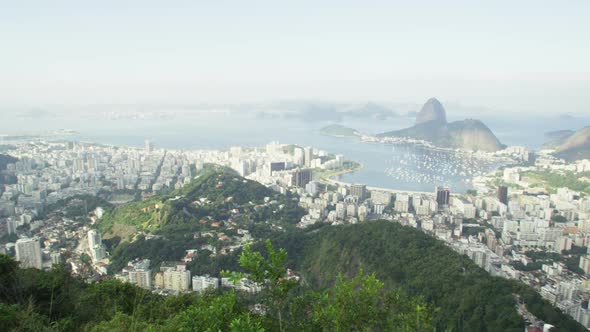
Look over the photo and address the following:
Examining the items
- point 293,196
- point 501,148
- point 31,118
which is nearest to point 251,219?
point 293,196

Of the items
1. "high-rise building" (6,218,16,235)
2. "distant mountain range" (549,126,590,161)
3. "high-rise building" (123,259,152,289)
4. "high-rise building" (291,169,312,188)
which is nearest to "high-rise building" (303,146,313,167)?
"high-rise building" (291,169,312,188)

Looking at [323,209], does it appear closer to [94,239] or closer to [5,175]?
[94,239]

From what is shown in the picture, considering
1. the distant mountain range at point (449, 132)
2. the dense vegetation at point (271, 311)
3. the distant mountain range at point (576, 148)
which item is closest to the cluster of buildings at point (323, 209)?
the distant mountain range at point (576, 148)

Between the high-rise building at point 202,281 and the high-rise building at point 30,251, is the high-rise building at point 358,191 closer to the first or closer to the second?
the high-rise building at point 202,281

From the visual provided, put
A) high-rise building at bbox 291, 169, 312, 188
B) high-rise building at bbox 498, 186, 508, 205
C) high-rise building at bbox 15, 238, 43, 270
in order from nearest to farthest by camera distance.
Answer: high-rise building at bbox 15, 238, 43, 270, high-rise building at bbox 498, 186, 508, 205, high-rise building at bbox 291, 169, 312, 188

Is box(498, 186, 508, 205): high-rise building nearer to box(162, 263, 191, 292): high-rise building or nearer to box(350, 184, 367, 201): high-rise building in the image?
box(350, 184, 367, 201): high-rise building

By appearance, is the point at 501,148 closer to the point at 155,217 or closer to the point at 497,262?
the point at 497,262
